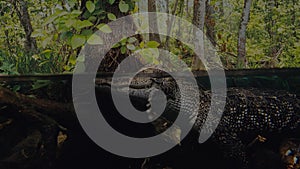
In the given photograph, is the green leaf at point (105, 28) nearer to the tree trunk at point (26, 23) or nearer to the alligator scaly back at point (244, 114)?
the alligator scaly back at point (244, 114)

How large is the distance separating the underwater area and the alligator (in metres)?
0.02

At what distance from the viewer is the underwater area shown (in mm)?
1214

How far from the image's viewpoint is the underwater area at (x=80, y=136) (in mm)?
1214

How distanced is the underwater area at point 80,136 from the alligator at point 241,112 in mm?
18

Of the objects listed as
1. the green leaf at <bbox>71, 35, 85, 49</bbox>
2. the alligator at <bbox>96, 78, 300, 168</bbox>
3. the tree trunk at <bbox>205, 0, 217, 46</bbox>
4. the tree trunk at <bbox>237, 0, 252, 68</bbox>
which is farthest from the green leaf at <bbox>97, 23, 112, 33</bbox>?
the tree trunk at <bbox>205, 0, 217, 46</bbox>

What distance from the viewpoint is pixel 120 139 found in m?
1.35

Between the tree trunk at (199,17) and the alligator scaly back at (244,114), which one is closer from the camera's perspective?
the alligator scaly back at (244,114)

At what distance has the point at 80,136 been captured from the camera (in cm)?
128

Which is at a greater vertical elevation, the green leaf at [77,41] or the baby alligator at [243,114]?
the green leaf at [77,41]

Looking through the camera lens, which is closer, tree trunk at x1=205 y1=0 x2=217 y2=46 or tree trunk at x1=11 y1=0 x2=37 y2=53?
tree trunk at x1=11 y1=0 x2=37 y2=53

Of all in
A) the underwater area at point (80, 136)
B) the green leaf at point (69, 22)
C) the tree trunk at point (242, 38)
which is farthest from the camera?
the tree trunk at point (242, 38)

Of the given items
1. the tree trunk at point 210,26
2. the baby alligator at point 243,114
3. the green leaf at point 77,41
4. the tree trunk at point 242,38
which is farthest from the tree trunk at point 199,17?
the green leaf at point 77,41

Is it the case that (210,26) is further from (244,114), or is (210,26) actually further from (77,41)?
(77,41)

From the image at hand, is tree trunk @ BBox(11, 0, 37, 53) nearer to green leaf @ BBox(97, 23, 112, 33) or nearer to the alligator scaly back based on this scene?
green leaf @ BBox(97, 23, 112, 33)
